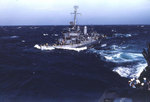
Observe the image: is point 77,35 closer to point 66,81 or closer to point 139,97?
point 66,81

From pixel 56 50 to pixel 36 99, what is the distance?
56124 mm

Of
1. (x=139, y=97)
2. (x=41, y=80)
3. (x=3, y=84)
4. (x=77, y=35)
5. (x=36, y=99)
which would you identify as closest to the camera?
(x=139, y=97)

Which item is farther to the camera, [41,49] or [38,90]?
[41,49]

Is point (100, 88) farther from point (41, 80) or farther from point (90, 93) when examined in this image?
point (41, 80)

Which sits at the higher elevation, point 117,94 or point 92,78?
point 117,94

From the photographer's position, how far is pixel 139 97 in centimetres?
1906

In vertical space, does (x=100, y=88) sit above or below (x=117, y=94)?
below

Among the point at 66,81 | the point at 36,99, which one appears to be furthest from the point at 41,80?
the point at 36,99

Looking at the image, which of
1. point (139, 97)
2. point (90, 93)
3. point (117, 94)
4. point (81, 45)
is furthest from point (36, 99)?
point (81, 45)

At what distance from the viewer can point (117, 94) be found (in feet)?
62.7

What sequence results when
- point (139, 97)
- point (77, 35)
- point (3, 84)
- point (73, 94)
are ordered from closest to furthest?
point (139, 97) < point (73, 94) < point (3, 84) < point (77, 35)

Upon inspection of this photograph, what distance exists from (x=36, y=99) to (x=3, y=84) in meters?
11.6

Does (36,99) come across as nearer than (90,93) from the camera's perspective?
Yes

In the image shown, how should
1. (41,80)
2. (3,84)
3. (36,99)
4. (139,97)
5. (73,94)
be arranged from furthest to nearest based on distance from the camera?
(41,80) < (3,84) < (73,94) < (36,99) < (139,97)
